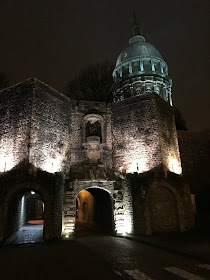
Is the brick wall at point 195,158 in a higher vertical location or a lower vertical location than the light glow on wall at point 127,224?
higher

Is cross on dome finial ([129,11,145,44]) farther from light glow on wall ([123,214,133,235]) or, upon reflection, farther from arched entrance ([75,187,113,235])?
light glow on wall ([123,214,133,235])

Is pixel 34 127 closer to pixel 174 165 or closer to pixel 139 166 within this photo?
pixel 139 166

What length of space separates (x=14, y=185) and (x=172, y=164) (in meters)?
10.4

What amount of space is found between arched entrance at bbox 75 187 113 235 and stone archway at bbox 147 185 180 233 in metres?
2.63

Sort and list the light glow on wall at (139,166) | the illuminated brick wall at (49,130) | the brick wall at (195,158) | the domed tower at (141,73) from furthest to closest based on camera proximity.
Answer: the domed tower at (141,73) → the brick wall at (195,158) → the light glow on wall at (139,166) → the illuminated brick wall at (49,130)

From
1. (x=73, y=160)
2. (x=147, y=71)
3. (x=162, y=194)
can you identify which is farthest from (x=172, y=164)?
(x=147, y=71)

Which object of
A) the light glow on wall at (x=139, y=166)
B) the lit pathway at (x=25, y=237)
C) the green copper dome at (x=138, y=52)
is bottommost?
the lit pathway at (x=25, y=237)

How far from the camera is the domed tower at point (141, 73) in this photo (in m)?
30.7

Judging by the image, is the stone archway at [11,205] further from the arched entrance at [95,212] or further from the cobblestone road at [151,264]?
the cobblestone road at [151,264]

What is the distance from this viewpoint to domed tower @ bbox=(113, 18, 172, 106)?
101 ft

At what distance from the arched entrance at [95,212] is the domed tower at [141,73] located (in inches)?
588

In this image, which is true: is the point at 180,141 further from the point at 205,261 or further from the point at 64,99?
the point at 205,261

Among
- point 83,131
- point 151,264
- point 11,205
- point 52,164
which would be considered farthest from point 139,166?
point 151,264

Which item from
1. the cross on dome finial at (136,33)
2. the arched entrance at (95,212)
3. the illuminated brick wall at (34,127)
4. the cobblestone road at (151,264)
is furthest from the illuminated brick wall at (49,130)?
the cross on dome finial at (136,33)
